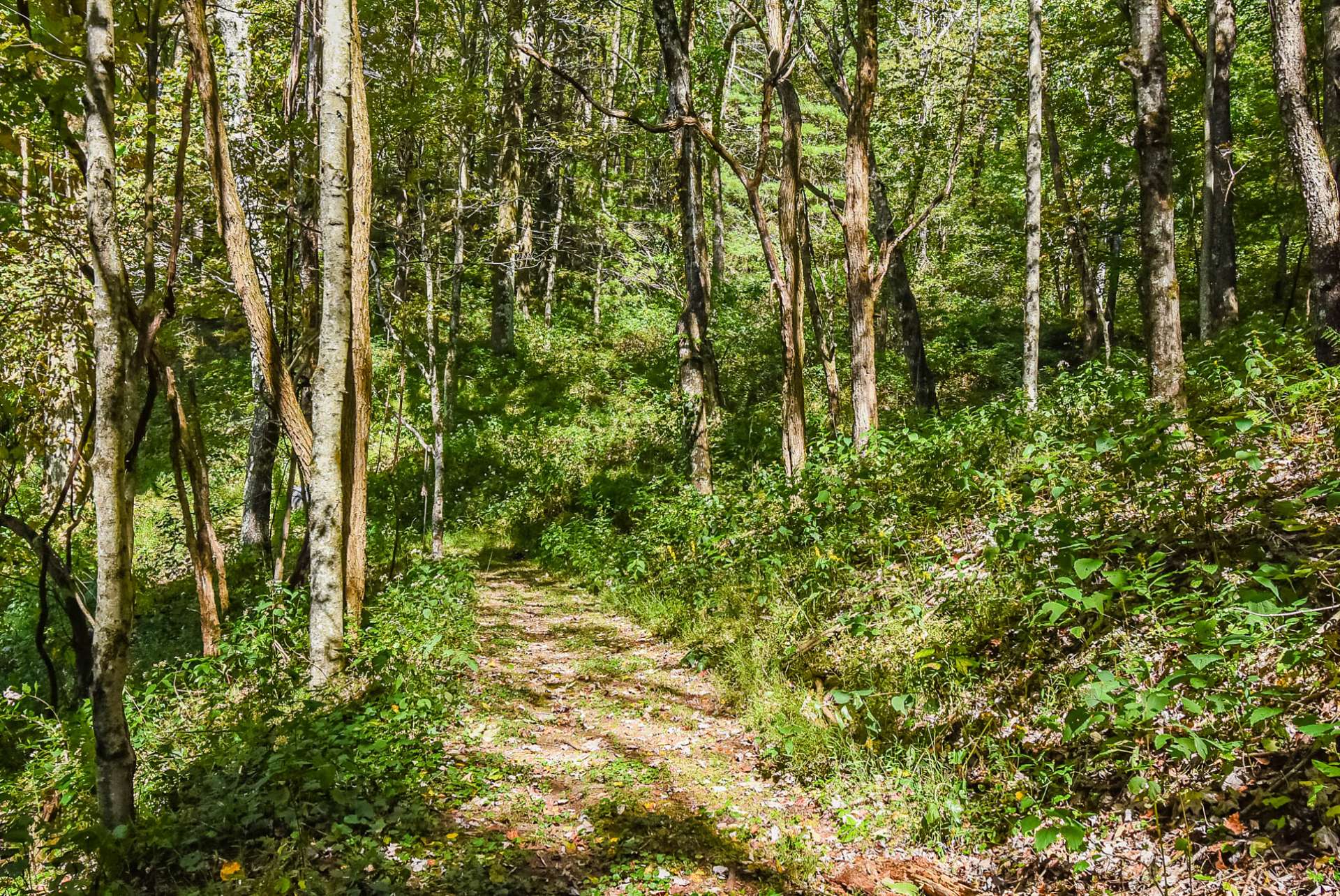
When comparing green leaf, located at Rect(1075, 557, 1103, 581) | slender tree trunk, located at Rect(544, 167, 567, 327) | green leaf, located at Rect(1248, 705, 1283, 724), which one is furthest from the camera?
slender tree trunk, located at Rect(544, 167, 567, 327)

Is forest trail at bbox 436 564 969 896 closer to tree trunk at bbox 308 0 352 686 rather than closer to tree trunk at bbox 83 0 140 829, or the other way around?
tree trunk at bbox 308 0 352 686

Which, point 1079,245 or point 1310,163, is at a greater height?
point 1079,245

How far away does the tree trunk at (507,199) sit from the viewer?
16.5 m

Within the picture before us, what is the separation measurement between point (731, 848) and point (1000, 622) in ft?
7.37

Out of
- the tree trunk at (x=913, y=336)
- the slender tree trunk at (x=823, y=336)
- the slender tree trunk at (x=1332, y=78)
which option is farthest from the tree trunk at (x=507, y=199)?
the slender tree trunk at (x=1332, y=78)

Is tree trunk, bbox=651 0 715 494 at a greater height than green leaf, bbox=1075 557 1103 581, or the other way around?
tree trunk, bbox=651 0 715 494

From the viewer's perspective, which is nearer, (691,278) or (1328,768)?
(1328,768)

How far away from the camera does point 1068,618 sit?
4.32 metres

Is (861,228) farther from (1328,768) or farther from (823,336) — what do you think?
(1328,768)

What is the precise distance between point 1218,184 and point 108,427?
18.0m

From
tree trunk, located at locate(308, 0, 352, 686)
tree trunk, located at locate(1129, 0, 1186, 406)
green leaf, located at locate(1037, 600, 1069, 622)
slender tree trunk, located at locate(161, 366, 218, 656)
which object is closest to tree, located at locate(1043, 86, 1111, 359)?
tree trunk, located at locate(1129, 0, 1186, 406)

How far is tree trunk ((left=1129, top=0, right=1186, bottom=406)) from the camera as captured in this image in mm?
6766

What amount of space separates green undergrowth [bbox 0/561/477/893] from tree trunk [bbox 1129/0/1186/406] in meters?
7.07

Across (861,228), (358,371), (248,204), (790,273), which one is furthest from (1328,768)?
(248,204)
